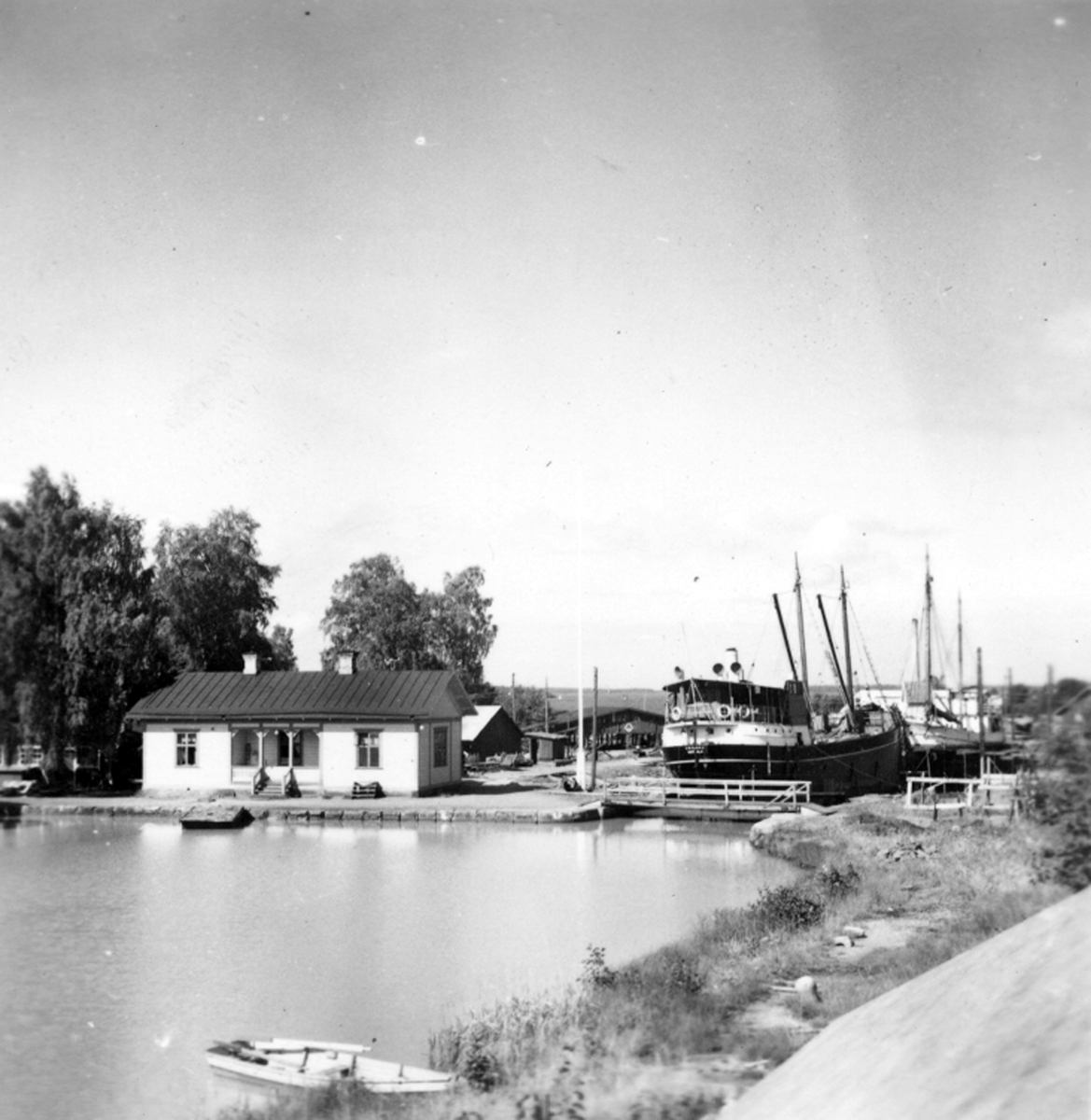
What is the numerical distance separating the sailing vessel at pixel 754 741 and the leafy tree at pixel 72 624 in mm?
19361

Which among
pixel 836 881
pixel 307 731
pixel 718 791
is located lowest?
pixel 718 791

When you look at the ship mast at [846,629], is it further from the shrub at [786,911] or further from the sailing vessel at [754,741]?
the shrub at [786,911]

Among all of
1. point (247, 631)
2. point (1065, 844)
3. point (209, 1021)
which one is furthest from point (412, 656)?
point (1065, 844)

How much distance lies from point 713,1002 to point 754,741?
2778 cm

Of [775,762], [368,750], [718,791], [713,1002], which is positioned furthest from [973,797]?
[713,1002]

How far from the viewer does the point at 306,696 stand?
129 feet

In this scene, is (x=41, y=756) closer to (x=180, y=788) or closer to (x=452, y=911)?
(x=180, y=788)

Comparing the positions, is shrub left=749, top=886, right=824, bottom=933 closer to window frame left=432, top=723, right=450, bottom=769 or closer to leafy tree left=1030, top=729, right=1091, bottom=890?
leafy tree left=1030, top=729, right=1091, bottom=890

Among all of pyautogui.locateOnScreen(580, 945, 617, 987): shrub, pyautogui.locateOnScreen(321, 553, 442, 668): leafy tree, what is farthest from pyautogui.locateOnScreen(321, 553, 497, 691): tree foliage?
pyautogui.locateOnScreen(580, 945, 617, 987): shrub

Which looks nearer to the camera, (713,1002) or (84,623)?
(713,1002)

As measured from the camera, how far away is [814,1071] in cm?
786

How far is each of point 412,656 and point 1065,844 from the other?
5255 centimetres

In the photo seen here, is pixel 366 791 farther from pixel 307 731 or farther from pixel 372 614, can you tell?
pixel 372 614

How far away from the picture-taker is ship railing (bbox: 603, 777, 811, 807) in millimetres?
34812
